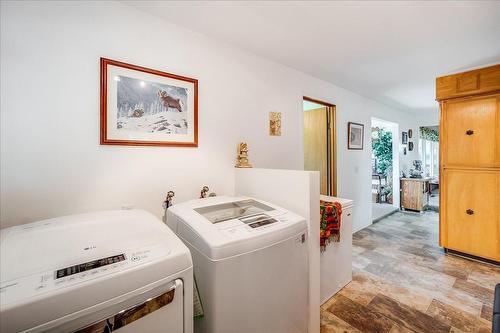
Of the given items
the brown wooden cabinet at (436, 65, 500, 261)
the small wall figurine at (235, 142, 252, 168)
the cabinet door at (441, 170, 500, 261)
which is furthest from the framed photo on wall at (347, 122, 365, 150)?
the small wall figurine at (235, 142, 252, 168)

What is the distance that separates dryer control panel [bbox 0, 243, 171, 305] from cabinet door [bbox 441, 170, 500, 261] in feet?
11.2

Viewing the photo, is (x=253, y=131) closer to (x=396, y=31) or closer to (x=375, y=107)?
(x=396, y=31)

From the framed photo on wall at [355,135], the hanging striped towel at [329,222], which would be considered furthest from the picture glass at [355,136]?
the hanging striped towel at [329,222]

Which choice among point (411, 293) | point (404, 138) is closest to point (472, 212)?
point (411, 293)

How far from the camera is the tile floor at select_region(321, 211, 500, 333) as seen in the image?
1.70 meters

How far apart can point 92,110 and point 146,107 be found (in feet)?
1.08

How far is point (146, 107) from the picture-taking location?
1618 millimetres

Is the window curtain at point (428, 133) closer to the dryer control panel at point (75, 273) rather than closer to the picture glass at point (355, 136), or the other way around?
the picture glass at point (355, 136)

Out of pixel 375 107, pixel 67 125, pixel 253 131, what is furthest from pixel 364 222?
pixel 67 125

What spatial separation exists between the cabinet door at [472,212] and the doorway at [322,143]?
4.45 ft

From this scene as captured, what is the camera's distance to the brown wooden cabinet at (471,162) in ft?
8.06

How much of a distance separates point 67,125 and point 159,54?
31.8 inches

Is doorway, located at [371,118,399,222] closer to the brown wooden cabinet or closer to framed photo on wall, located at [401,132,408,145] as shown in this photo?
framed photo on wall, located at [401,132,408,145]

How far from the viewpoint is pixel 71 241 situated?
35.2 inches
